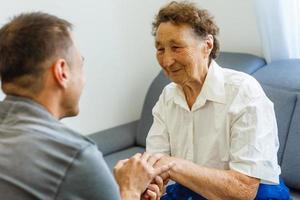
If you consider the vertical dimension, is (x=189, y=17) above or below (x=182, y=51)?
above

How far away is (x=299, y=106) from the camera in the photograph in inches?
85.0

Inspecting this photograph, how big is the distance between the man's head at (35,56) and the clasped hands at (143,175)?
0.47 metres

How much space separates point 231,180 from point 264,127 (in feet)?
0.71

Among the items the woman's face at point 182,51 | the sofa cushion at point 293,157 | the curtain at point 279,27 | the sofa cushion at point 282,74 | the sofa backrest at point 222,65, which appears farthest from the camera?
the sofa backrest at point 222,65

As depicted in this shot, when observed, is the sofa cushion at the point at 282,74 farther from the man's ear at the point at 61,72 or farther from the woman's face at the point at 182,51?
the man's ear at the point at 61,72

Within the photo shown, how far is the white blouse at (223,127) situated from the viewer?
62.7 inches

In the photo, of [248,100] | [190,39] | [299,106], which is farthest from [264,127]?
[299,106]

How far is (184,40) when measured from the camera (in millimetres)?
1707

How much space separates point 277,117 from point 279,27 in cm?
57

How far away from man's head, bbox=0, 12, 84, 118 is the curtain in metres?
1.69

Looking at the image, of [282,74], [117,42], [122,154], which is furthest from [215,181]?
[117,42]

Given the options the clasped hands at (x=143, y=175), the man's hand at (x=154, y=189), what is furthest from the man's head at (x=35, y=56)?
the man's hand at (x=154, y=189)

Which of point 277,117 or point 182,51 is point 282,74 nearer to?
point 277,117

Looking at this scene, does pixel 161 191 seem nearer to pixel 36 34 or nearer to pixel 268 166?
pixel 268 166
